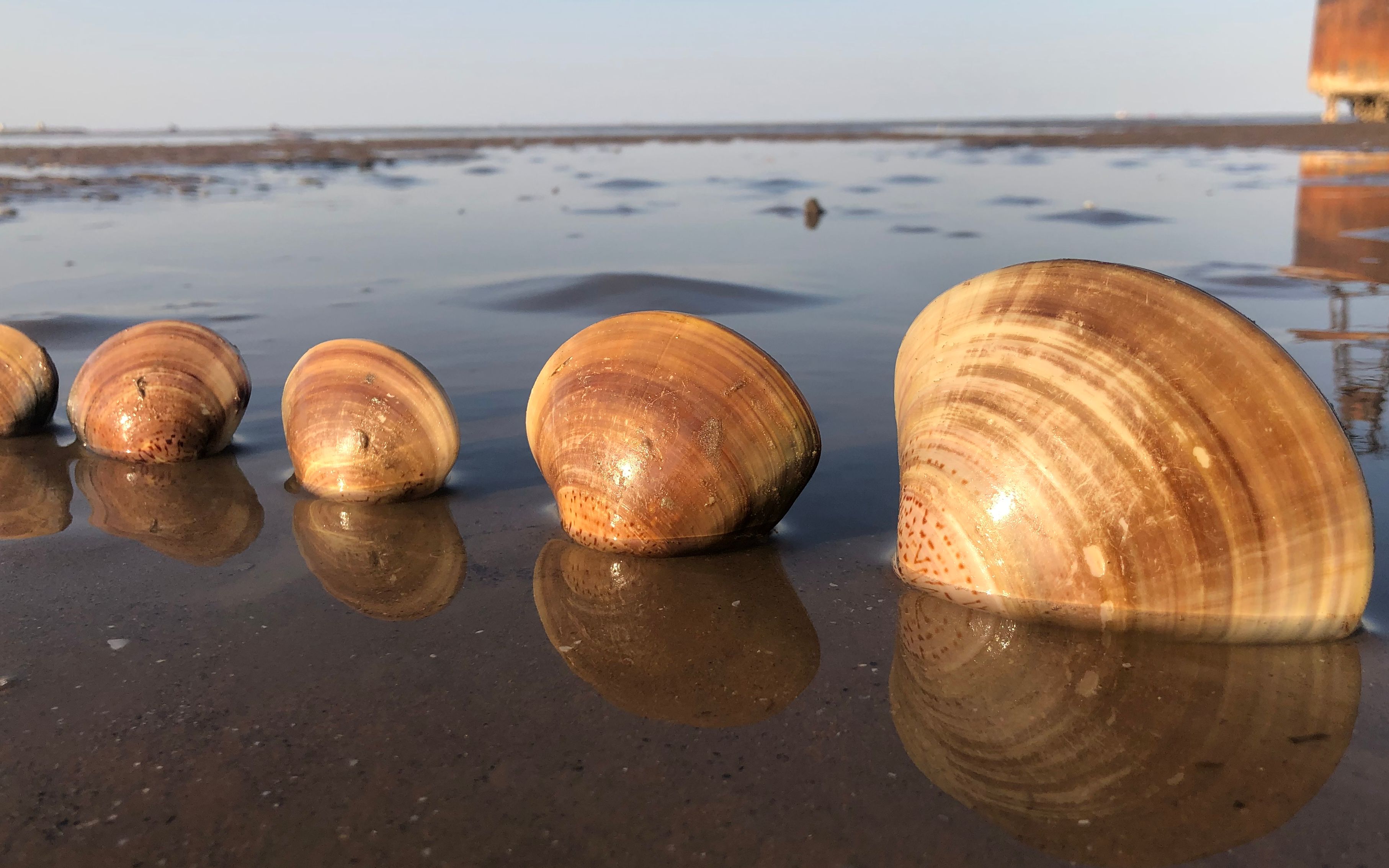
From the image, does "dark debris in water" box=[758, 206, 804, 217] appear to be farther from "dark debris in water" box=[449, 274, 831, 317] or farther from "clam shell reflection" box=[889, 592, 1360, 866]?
"clam shell reflection" box=[889, 592, 1360, 866]

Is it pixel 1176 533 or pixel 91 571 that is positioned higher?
pixel 1176 533

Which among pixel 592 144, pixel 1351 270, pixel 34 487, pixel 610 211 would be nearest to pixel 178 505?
pixel 34 487

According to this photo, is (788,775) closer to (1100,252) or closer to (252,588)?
(252,588)

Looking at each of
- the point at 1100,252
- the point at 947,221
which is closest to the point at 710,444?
the point at 1100,252

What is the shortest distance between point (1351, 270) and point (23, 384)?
10586 mm

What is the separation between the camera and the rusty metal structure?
957 inches

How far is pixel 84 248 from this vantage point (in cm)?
1184

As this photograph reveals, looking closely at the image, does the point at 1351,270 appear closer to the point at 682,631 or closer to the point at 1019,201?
the point at 1019,201

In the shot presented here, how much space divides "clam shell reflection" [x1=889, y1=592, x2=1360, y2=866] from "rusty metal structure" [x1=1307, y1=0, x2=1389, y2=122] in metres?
27.8

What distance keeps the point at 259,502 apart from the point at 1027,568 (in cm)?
314

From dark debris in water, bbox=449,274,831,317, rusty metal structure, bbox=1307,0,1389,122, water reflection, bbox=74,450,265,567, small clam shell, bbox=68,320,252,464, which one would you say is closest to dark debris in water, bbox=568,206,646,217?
dark debris in water, bbox=449,274,831,317

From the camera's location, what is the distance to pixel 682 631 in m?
3.00

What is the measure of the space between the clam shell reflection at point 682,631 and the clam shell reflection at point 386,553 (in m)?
0.37

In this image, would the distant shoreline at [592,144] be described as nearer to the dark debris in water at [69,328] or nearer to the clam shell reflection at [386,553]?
the dark debris in water at [69,328]
